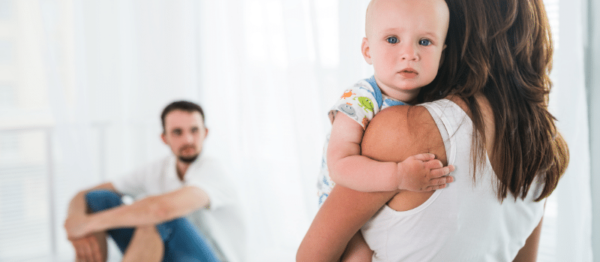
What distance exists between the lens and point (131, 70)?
2.94 meters

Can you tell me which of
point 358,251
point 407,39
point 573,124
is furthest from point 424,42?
point 573,124

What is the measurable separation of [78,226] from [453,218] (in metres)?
1.81

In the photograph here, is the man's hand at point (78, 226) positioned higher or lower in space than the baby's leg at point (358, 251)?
lower

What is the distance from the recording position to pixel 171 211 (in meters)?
1.64

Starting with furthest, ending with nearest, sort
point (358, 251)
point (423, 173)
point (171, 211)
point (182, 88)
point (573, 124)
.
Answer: point (182, 88)
point (171, 211)
point (573, 124)
point (358, 251)
point (423, 173)

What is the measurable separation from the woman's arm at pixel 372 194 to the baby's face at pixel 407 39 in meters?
0.13

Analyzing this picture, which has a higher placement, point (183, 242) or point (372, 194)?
point (372, 194)

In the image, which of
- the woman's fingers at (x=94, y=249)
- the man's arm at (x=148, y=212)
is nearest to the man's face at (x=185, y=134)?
the man's arm at (x=148, y=212)

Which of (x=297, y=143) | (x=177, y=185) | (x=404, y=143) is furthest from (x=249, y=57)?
(x=404, y=143)

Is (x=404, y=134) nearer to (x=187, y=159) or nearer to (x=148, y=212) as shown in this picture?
(x=148, y=212)

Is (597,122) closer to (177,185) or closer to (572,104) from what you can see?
(572,104)

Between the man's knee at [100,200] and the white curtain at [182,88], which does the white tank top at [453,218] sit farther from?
the man's knee at [100,200]

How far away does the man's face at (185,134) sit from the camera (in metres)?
2.00

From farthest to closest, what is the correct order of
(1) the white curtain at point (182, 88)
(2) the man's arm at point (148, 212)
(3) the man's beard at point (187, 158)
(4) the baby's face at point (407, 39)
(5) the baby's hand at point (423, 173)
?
(1) the white curtain at point (182, 88) → (3) the man's beard at point (187, 158) → (2) the man's arm at point (148, 212) → (4) the baby's face at point (407, 39) → (5) the baby's hand at point (423, 173)
